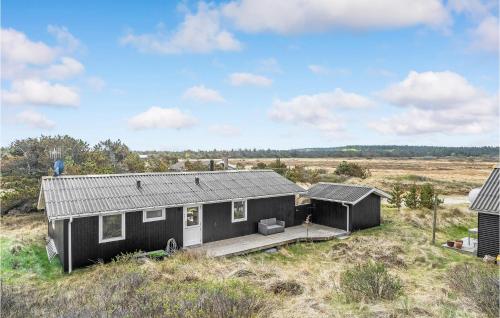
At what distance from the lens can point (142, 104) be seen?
109 feet

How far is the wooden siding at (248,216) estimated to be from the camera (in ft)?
50.8

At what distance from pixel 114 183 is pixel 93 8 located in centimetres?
1068

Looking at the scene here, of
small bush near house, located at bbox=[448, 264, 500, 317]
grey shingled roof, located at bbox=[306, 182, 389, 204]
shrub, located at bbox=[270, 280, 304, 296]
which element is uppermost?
grey shingled roof, located at bbox=[306, 182, 389, 204]

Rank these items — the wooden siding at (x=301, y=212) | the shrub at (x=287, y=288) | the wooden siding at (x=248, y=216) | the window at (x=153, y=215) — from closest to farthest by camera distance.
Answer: the shrub at (x=287, y=288) → the window at (x=153, y=215) → the wooden siding at (x=248, y=216) → the wooden siding at (x=301, y=212)

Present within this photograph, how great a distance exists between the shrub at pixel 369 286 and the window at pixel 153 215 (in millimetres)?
8592

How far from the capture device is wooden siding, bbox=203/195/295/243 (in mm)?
15484

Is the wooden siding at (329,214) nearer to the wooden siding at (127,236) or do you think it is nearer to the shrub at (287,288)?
the wooden siding at (127,236)

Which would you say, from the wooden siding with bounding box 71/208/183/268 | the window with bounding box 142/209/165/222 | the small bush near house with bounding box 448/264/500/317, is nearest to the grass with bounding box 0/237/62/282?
the wooden siding with bounding box 71/208/183/268

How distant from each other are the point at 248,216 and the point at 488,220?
430 inches

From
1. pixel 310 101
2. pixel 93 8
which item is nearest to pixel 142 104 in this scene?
pixel 93 8

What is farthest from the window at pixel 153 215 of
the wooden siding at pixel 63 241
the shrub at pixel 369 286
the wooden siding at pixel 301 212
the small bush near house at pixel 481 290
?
the small bush near house at pixel 481 290

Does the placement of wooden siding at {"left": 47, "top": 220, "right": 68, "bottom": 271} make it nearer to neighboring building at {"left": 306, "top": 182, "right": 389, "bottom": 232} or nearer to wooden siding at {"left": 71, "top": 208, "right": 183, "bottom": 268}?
wooden siding at {"left": 71, "top": 208, "right": 183, "bottom": 268}

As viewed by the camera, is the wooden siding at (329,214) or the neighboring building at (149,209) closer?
the neighboring building at (149,209)

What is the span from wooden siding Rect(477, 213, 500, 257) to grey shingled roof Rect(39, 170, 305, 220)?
28.9 ft
